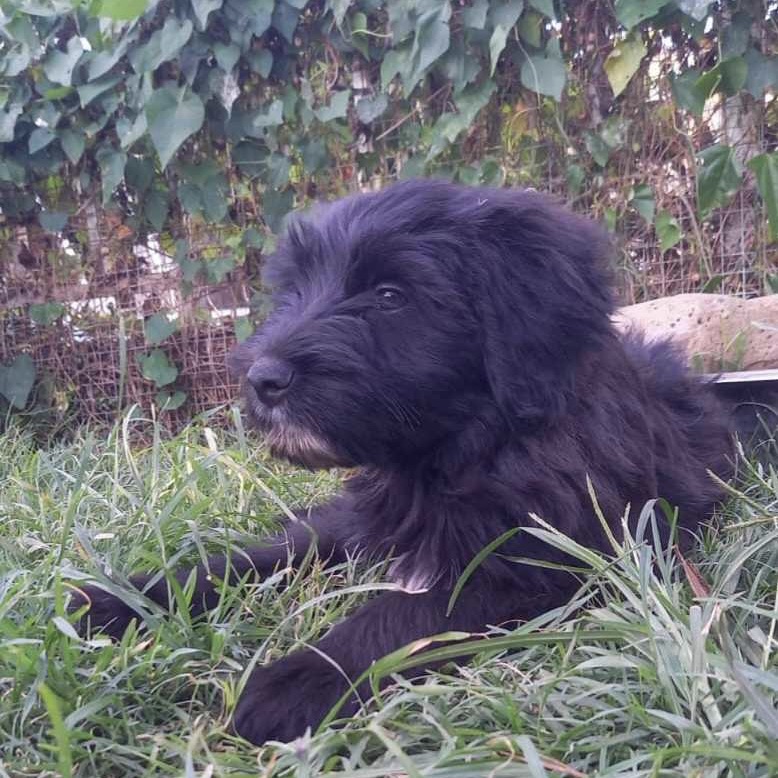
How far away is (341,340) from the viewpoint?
1.84 meters

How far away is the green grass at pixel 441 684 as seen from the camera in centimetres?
118

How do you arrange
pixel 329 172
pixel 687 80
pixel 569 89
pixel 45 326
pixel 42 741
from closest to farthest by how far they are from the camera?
pixel 42 741, pixel 687 80, pixel 569 89, pixel 329 172, pixel 45 326

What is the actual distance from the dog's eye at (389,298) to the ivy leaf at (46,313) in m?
3.06

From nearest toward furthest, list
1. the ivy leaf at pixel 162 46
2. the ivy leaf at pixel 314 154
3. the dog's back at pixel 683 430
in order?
the dog's back at pixel 683 430 → the ivy leaf at pixel 162 46 → the ivy leaf at pixel 314 154

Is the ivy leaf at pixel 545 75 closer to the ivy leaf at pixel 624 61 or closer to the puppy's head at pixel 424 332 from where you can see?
the ivy leaf at pixel 624 61

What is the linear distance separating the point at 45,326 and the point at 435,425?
131 inches

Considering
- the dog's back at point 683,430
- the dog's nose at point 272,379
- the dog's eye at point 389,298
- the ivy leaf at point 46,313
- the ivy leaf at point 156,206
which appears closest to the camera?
the dog's nose at point 272,379

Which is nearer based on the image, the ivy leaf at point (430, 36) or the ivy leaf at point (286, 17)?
the ivy leaf at point (430, 36)

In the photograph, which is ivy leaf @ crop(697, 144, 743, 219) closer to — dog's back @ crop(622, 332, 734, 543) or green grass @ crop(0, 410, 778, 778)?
dog's back @ crop(622, 332, 734, 543)

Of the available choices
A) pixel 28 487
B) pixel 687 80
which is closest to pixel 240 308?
pixel 28 487

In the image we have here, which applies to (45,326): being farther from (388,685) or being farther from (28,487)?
(388,685)

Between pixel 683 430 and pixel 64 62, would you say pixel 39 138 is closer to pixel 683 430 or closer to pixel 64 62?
pixel 64 62

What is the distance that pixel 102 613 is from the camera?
5.92 feet

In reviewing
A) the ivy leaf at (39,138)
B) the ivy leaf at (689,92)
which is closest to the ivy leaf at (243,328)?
the ivy leaf at (39,138)
